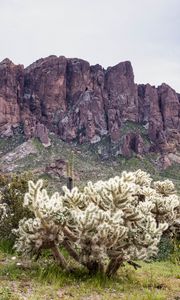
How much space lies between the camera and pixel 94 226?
8.24 metres

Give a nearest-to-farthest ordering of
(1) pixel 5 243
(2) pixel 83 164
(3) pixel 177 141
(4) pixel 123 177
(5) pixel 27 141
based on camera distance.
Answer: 1. (4) pixel 123 177
2. (1) pixel 5 243
3. (2) pixel 83 164
4. (5) pixel 27 141
5. (3) pixel 177 141

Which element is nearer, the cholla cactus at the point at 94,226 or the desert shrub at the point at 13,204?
the cholla cactus at the point at 94,226

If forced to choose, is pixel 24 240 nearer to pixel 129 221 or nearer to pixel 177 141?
pixel 129 221

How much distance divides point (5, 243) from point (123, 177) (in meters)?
4.39

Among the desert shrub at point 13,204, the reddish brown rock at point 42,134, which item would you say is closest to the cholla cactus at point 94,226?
the desert shrub at point 13,204

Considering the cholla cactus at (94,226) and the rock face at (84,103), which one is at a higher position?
the rock face at (84,103)

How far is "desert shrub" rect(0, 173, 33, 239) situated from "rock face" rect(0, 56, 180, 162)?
154m

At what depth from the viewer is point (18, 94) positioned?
18588cm

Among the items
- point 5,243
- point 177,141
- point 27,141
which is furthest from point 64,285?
point 177,141

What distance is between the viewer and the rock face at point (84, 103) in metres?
176

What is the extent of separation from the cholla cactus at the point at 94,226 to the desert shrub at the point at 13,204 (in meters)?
3.28

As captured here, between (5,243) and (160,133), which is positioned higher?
(160,133)

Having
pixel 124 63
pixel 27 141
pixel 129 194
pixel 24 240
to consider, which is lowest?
pixel 24 240

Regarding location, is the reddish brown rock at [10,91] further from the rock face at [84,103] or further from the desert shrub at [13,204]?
the desert shrub at [13,204]
